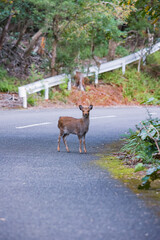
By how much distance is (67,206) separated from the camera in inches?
207

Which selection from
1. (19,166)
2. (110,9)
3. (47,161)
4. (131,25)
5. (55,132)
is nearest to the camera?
(19,166)

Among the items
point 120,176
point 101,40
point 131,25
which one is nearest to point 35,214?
point 120,176

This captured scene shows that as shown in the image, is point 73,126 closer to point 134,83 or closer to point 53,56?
point 53,56

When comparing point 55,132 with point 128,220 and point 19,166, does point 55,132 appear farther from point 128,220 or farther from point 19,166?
point 128,220

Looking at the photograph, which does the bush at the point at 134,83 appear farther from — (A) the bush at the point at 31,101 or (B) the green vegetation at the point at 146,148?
(B) the green vegetation at the point at 146,148

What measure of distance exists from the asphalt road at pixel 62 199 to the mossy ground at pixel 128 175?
134 mm

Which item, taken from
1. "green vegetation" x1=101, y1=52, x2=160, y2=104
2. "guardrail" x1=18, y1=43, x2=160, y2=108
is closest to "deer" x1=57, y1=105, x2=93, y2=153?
"guardrail" x1=18, y1=43, x2=160, y2=108

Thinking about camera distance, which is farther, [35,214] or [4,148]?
[4,148]

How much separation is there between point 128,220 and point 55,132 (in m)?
7.73

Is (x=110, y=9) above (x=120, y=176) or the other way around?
above

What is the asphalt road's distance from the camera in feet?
14.4

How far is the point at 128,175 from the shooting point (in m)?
7.15

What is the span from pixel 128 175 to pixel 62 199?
1.87 m

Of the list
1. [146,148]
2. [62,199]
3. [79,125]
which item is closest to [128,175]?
[146,148]
